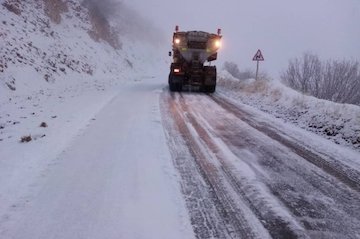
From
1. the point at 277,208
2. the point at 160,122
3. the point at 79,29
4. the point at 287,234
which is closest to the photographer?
the point at 287,234

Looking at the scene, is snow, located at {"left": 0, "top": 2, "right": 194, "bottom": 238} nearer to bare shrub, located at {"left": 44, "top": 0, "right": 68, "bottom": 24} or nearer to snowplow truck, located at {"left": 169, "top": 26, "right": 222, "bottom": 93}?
snowplow truck, located at {"left": 169, "top": 26, "right": 222, "bottom": 93}

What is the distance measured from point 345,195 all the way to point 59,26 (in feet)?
80.0

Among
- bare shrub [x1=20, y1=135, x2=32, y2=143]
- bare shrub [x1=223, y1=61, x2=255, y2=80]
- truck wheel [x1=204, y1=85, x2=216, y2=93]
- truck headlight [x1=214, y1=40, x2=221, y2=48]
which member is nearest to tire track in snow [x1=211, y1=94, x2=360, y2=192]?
bare shrub [x1=20, y1=135, x2=32, y2=143]

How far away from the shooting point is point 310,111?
37.2 feet

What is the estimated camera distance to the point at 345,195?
5.20 m

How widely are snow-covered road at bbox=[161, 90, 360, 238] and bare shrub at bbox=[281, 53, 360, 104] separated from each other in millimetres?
18641

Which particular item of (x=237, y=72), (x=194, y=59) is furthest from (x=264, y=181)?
(x=237, y=72)

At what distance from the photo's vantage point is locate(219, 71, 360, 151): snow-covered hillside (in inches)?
351

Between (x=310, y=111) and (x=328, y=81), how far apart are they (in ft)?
59.4

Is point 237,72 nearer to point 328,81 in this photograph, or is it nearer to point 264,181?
point 328,81

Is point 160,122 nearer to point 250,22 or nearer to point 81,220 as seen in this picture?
point 81,220

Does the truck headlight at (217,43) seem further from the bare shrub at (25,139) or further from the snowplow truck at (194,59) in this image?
the bare shrub at (25,139)

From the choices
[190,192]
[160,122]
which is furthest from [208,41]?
[190,192]

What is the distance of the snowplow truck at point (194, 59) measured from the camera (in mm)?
18188
